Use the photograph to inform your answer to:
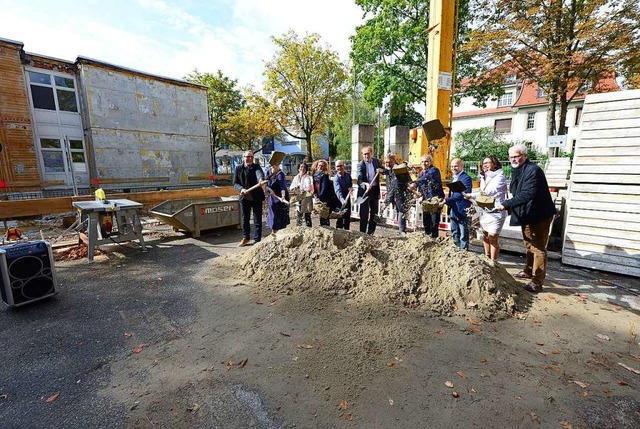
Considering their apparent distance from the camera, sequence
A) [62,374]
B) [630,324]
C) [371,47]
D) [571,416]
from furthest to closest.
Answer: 1. [371,47]
2. [630,324]
3. [62,374]
4. [571,416]

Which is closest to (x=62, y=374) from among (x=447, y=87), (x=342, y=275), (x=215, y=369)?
(x=215, y=369)

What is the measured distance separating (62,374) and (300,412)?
2.15 m

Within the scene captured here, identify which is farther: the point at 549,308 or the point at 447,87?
the point at 447,87

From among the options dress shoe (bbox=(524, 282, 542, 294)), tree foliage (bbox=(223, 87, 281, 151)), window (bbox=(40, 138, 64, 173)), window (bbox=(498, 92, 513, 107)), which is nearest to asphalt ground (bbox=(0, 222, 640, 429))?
dress shoe (bbox=(524, 282, 542, 294))

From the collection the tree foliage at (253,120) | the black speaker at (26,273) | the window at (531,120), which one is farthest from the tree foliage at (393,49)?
the black speaker at (26,273)

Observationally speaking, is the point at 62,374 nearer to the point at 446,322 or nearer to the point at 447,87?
the point at 446,322

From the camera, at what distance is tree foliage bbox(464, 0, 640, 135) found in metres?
12.1

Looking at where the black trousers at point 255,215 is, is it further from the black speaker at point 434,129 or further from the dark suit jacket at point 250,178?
the black speaker at point 434,129

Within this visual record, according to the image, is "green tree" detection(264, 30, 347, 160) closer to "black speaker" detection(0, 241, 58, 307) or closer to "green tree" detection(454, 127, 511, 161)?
"green tree" detection(454, 127, 511, 161)

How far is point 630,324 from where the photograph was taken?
3.41m

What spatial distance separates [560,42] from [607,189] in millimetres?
12833

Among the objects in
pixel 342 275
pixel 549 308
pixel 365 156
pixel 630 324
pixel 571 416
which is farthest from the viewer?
pixel 365 156

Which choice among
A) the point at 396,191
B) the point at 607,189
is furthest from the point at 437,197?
the point at 607,189

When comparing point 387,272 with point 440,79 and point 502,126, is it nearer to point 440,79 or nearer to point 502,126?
point 440,79
